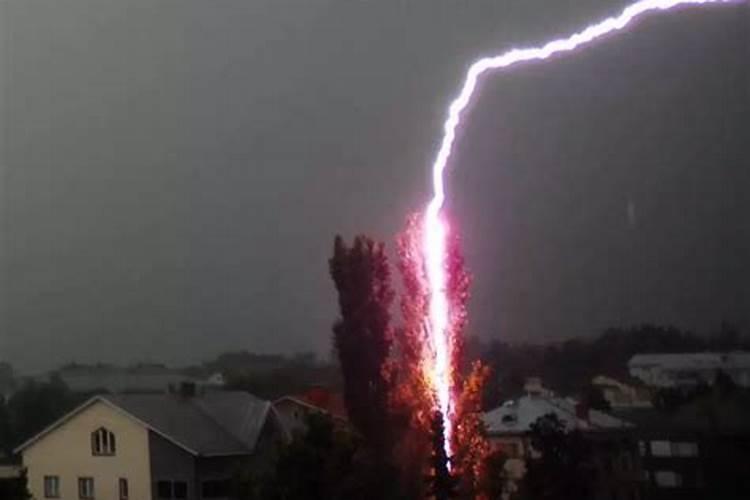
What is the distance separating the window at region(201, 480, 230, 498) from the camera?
417 centimetres

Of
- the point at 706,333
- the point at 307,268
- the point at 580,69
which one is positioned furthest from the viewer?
the point at 307,268

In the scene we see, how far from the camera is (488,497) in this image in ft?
12.9

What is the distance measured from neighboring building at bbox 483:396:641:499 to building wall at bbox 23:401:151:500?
4.54 feet

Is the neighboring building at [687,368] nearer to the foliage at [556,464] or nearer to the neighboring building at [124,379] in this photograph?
the foliage at [556,464]

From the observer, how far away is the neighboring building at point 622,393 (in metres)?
3.90

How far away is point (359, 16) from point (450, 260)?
Answer: 1.21 m

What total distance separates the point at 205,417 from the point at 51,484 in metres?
0.71

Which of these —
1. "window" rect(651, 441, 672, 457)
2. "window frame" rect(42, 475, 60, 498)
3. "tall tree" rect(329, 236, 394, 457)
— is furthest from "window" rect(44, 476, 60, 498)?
"window" rect(651, 441, 672, 457)

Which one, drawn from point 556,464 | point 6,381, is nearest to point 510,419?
point 556,464

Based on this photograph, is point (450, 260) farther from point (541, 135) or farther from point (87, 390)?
point (87, 390)

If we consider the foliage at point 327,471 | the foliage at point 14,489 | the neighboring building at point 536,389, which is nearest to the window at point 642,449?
the neighboring building at point 536,389

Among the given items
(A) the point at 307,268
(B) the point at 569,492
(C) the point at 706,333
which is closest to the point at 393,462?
(B) the point at 569,492

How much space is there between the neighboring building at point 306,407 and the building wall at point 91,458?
0.55 m

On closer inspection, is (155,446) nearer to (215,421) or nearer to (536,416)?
(215,421)
